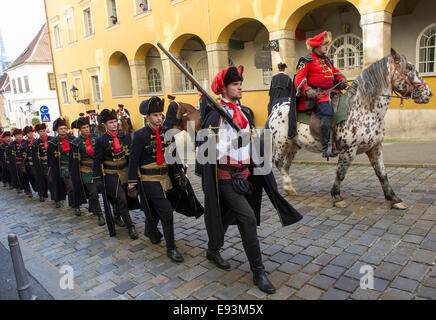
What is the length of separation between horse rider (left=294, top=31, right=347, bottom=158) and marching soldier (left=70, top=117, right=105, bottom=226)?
3.92 metres

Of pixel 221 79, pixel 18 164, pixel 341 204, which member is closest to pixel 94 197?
pixel 221 79

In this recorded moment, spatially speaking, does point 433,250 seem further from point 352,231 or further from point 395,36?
point 395,36

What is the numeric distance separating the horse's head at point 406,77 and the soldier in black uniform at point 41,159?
24.2ft

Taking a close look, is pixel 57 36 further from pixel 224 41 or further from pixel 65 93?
pixel 224 41

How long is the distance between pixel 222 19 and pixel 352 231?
11977 millimetres

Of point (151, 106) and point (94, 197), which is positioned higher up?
point (151, 106)

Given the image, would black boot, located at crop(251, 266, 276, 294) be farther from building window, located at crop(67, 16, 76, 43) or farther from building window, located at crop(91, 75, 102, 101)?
building window, located at crop(67, 16, 76, 43)

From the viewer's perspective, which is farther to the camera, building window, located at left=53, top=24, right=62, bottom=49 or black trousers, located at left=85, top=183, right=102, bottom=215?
building window, located at left=53, top=24, right=62, bottom=49

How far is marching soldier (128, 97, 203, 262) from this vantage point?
4.57m

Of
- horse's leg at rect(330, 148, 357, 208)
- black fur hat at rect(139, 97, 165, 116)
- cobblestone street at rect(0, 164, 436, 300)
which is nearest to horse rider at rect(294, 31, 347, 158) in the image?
horse's leg at rect(330, 148, 357, 208)

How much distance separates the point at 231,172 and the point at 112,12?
68.6ft

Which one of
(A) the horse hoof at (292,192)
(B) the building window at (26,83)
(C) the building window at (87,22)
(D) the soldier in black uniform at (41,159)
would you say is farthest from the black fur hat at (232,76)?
(B) the building window at (26,83)

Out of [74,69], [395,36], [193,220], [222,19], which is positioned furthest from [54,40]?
[193,220]

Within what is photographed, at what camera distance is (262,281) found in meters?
3.55
